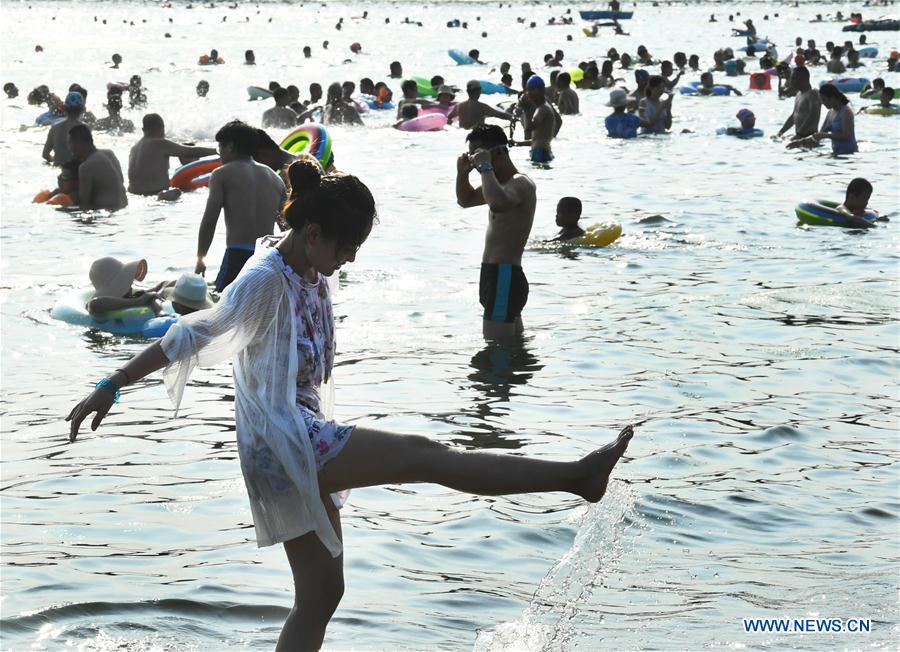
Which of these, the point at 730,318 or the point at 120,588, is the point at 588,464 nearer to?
the point at 120,588

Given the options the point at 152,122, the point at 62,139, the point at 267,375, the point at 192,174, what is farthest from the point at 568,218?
the point at 267,375

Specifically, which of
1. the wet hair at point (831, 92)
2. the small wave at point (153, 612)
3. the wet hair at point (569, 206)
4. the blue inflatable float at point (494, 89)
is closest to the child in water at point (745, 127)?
the wet hair at point (831, 92)

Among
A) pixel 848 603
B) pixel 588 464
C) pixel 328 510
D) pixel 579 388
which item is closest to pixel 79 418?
pixel 328 510

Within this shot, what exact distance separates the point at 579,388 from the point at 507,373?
0.56m

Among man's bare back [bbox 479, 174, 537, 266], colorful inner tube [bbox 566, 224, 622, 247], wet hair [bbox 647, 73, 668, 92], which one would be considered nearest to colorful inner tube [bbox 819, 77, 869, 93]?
wet hair [bbox 647, 73, 668, 92]

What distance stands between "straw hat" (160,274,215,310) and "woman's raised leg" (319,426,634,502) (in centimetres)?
614

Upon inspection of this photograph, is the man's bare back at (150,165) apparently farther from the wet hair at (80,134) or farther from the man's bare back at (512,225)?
the man's bare back at (512,225)

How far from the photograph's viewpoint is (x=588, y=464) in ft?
12.2

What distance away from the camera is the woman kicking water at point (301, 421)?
11.5 ft

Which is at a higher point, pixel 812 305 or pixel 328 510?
pixel 328 510

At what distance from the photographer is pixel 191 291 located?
9.52 m

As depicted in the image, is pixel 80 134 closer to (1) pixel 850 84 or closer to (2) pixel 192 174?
(2) pixel 192 174

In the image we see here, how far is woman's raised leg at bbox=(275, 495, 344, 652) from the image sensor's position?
357 cm

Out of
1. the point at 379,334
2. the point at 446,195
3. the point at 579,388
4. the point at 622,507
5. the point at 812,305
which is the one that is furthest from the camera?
the point at 446,195
